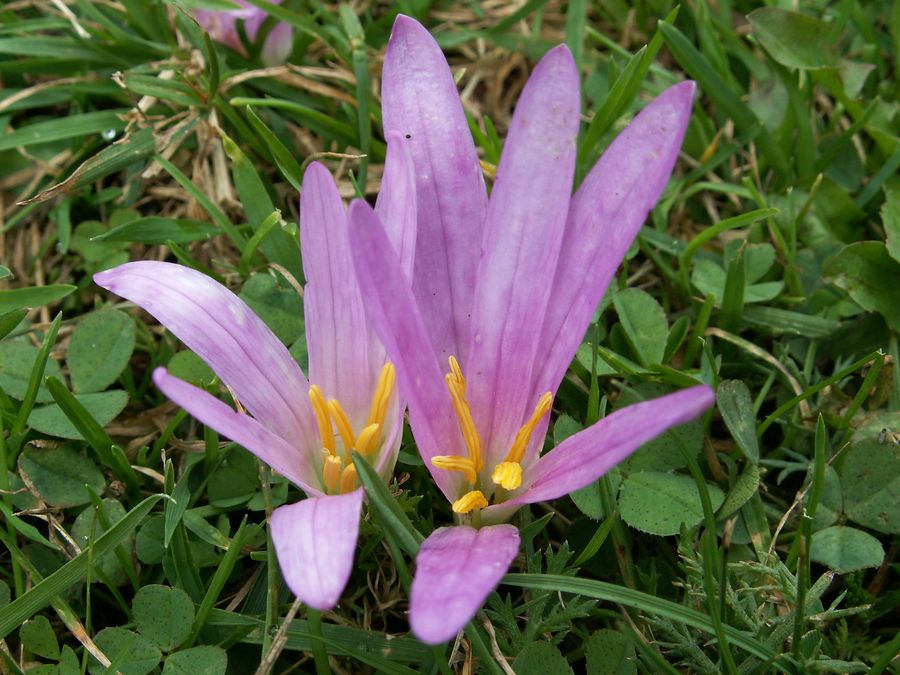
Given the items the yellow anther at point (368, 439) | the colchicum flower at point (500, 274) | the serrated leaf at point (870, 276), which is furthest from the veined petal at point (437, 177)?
the serrated leaf at point (870, 276)

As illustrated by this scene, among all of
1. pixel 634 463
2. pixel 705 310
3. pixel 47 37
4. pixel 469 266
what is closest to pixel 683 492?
pixel 634 463

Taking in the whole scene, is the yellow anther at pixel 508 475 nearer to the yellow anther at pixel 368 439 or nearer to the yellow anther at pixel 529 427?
the yellow anther at pixel 529 427

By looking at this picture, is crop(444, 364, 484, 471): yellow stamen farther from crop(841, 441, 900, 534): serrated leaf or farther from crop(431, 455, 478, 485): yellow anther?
crop(841, 441, 900, 534): serrated leaf

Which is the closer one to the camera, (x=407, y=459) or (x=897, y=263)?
(x=407, y=459)

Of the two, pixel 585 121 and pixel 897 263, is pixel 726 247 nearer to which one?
pixel 897 263

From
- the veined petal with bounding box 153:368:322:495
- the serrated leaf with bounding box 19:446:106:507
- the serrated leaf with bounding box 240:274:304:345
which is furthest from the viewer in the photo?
the serrated leaf with bounding box 240:274:304:345

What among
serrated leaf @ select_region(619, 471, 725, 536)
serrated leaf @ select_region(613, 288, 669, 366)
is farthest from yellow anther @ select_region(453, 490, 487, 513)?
serrated leaf @ select_region(613, 288, 669, 366)
